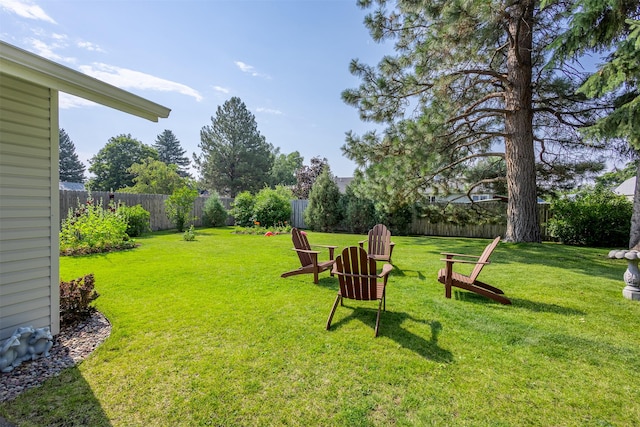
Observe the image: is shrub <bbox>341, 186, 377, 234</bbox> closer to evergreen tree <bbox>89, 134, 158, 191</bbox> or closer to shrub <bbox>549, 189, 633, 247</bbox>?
shrub <bbox>549, 189, 633, 247</bbox>

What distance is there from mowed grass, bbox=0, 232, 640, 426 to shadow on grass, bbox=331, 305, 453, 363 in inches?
0.7

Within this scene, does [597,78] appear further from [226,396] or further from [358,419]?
[226,396]

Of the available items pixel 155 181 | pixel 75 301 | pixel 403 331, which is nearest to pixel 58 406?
pixel 75 301

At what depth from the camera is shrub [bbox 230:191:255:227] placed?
44.7ft

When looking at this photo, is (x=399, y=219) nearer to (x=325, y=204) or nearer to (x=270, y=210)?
(x=325, y=204)

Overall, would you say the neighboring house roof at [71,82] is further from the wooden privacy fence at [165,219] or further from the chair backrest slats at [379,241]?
the wooden privacy fence at [165,219]

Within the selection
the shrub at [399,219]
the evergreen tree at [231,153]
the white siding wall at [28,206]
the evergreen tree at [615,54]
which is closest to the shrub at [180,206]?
the shrub at [399,219]

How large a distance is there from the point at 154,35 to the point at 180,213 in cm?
758

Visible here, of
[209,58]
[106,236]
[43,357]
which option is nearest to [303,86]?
[209,58]

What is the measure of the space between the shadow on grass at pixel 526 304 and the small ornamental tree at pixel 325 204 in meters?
9.25

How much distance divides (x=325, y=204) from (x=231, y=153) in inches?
712

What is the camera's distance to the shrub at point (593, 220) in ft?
26.9

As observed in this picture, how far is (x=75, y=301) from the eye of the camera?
297 centimetres

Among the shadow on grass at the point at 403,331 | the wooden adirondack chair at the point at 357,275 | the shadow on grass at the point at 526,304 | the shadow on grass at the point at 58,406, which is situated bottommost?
the shadow on grass at the point at 58,406
